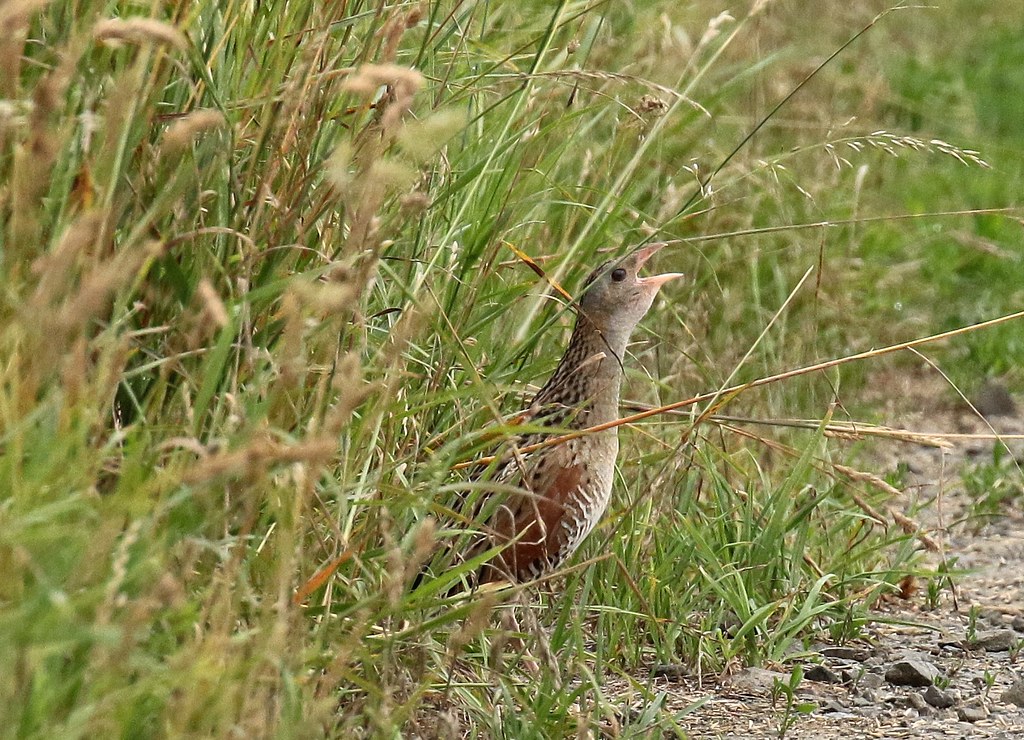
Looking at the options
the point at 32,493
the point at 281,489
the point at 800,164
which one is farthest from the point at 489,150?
the point at 800,164

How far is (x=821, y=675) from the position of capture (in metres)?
3.61

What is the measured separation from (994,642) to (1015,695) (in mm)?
368

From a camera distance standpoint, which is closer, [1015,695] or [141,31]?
[141,31]

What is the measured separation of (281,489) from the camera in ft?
9.00

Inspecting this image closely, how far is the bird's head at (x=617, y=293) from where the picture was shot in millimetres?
3914

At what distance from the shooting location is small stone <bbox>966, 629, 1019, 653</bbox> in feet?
12.7

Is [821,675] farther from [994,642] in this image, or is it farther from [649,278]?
[649,278]

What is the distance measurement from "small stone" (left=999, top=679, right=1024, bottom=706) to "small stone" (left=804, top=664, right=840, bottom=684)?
34cm

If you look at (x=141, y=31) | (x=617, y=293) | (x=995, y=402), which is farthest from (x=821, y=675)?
(x=995, y=402)

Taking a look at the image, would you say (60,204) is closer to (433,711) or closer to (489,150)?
(433,711)

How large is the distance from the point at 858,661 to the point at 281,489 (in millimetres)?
1584

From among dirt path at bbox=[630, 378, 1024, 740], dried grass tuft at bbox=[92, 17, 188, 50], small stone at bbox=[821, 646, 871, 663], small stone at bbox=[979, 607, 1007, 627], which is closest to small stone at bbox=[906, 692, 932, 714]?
dirt path at bbox=[630, 378, 1024, 740]

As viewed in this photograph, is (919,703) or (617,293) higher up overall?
(617,293)

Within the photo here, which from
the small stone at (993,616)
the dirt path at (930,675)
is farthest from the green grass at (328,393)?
the small stone at (993,616)
